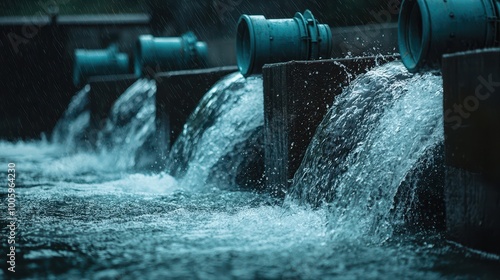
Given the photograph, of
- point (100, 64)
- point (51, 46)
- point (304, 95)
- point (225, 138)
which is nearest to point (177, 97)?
point (225, 138)

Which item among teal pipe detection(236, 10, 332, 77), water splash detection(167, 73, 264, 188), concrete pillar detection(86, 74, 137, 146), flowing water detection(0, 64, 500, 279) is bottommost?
flowing water detection(0, 64, 500, 279)

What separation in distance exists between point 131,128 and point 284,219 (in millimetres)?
6848

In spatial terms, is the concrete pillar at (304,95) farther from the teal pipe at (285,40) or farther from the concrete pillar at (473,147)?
the concrete pillar at (473,147)

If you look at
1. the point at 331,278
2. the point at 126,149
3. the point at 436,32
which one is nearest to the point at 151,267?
the point at 331,278

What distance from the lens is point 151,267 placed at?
3.30m

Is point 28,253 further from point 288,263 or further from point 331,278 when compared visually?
point 331,278

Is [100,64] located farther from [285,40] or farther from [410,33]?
[410,33]

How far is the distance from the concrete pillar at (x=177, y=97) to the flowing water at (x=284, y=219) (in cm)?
153

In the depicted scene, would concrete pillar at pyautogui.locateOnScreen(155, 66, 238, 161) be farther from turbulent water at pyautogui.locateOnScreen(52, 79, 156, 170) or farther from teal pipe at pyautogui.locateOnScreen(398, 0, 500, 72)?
teal pipe at pyautogui.locateOnScreen(398, 0, 500, 72)

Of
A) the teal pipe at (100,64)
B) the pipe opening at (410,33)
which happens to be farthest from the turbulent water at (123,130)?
the pipe opening at (410,33)

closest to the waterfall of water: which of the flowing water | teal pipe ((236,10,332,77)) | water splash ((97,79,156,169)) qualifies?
water splash ((97,79,156,169))

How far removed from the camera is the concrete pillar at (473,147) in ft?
11.0

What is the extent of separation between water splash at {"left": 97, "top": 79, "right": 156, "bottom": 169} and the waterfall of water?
1.24 metres

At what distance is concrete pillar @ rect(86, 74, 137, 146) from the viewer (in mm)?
12977
